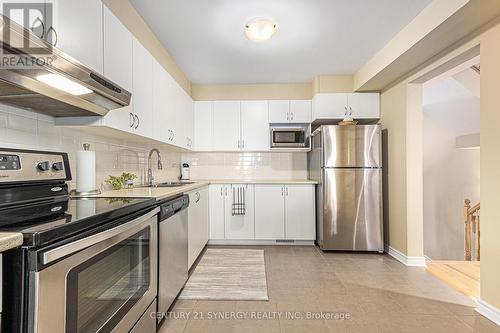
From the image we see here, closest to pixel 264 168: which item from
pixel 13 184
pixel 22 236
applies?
pixel 13 184

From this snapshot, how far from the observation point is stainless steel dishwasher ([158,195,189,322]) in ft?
5.68

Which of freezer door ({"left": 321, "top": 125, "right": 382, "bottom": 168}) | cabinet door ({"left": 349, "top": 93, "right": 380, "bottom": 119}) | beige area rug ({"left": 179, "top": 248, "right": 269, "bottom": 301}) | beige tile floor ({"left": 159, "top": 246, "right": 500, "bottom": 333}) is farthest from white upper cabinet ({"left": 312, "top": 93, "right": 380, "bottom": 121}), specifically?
beige area rug ({"left": 179, "top": 248, "right": 269, "bottom": 301})

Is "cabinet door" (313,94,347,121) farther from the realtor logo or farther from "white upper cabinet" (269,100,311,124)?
the realtor logo

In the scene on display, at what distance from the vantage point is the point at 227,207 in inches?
145

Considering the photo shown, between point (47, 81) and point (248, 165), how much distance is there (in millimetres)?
3248

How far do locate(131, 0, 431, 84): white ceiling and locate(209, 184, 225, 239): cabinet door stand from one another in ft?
5.64

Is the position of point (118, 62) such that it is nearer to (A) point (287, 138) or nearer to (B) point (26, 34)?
(B) point (26, 34)

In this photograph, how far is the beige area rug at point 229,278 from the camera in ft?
7.36

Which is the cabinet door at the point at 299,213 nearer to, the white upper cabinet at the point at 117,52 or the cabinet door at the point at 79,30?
the white upper cabinet at the point at 117,52

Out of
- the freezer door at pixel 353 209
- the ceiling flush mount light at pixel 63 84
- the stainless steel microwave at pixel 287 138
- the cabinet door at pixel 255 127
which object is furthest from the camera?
the cabinet door at pixel 255 127

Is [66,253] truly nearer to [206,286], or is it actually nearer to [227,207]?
[206,286]

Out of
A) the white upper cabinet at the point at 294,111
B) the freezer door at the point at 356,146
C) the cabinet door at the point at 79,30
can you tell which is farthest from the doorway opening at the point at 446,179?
the cabinet door at the point at 79,30

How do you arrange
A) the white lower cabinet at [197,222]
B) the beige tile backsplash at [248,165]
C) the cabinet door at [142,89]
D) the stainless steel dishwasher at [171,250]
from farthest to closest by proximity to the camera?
the beige tile backsplash at [248,165] < the white lower cabinet at [197,222] < the cabinet door at [142,89] < the stainless steel dishwasher at [171,250]

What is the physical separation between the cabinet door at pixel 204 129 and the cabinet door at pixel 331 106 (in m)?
1.64
